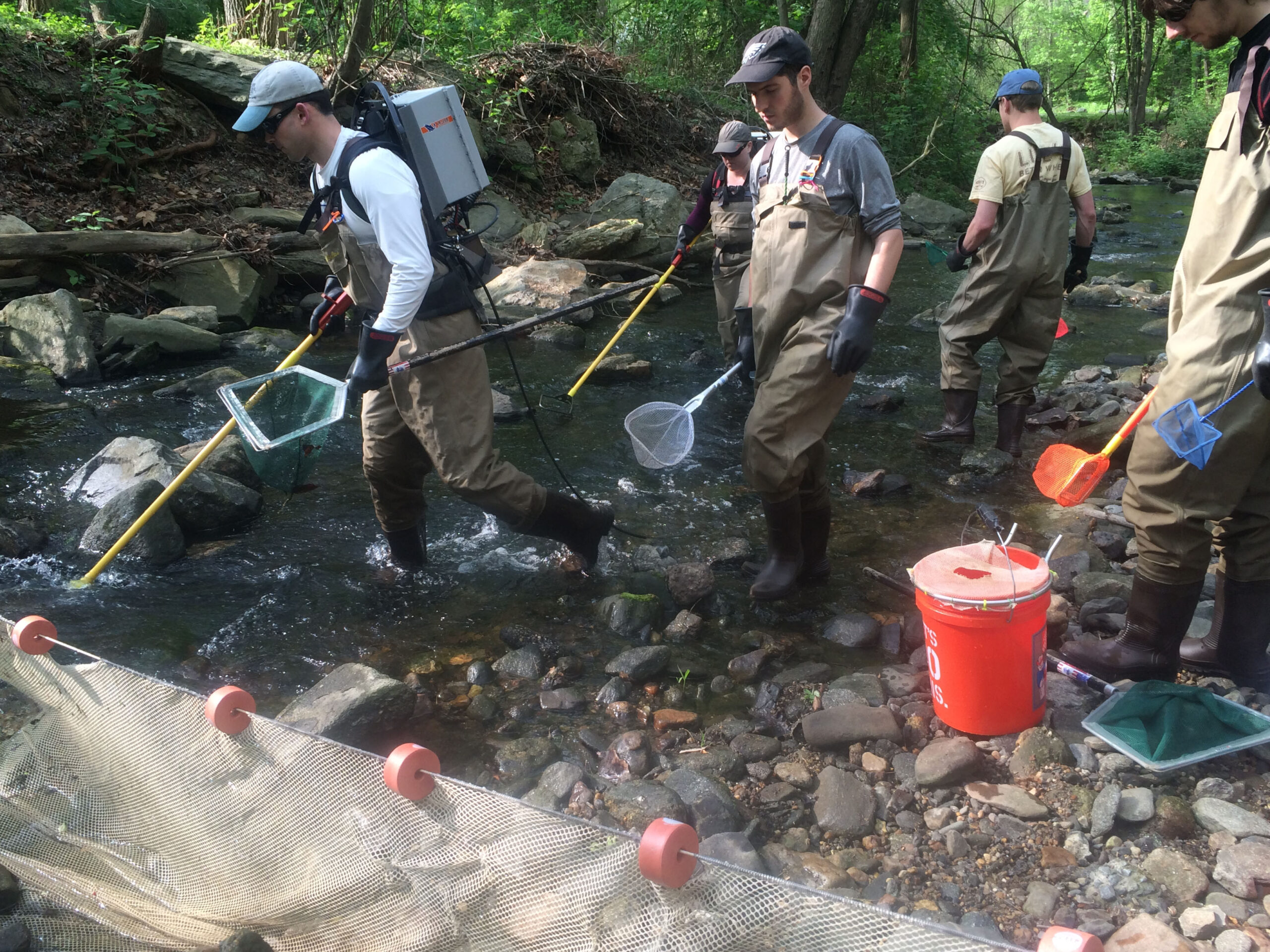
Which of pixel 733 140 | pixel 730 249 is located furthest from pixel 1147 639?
pixel 730 249

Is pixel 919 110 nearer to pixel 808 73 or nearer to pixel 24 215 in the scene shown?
pixel 24 215

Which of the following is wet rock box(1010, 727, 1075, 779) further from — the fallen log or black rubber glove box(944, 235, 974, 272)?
the fallen log

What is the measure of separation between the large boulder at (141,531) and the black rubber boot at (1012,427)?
4896 millimetres

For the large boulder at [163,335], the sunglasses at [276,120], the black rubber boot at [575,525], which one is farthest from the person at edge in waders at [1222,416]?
the large boulder at [163,335]

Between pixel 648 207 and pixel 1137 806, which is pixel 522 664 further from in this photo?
pixel 648 207

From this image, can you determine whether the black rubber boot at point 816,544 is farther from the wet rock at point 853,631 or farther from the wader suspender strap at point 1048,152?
the wader suspender strap at point 1048,152

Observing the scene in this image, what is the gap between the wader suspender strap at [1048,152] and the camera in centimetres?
578

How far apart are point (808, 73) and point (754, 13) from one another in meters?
17.1

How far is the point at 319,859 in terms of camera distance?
2.13 meters

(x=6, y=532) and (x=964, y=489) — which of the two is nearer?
(x=6, y=532)

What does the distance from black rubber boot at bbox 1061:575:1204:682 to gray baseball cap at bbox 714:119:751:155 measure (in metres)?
4.47

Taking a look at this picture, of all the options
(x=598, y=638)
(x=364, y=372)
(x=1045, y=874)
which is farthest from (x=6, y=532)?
(x=1045, y=874)

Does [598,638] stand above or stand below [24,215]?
below

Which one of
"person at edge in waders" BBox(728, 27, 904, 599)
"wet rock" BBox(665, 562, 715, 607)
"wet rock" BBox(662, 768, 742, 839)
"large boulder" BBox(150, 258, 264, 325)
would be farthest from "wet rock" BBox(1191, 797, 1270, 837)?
"large boulder" BBox(150, 258, 264, 325)
